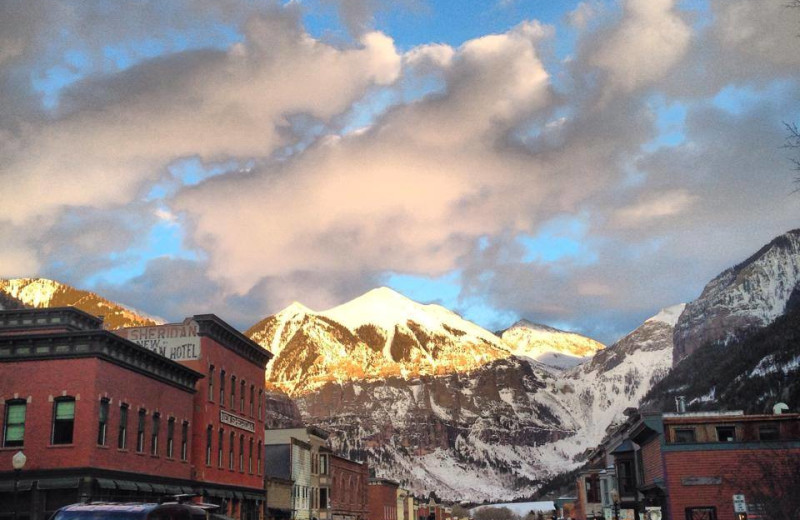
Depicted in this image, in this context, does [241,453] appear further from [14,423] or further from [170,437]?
[14,423]

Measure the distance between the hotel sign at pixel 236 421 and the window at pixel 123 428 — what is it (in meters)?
12.8

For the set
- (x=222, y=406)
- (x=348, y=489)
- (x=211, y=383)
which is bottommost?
(x=348, y=489)

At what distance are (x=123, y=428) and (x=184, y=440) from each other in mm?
8173

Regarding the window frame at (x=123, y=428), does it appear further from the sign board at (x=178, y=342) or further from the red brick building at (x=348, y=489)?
the red brick building at (x=348, y=489)

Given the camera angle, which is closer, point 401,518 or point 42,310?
point 42,310

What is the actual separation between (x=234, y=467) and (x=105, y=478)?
1870 centimetres

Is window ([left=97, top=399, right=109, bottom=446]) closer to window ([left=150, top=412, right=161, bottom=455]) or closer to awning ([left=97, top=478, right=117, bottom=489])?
awning ([left=97, top=478, right=117, bottom=489])

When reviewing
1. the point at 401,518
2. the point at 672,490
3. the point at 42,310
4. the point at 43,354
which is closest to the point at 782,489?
the point at 672,490

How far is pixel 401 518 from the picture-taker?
475 feet

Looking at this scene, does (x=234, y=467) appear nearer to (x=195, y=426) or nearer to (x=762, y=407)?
(x=195, y=426)

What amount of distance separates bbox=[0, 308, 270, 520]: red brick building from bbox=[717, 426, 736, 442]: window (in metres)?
31.1

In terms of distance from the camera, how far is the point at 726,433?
55.3m

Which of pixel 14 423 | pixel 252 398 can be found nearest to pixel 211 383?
pixel 252 398

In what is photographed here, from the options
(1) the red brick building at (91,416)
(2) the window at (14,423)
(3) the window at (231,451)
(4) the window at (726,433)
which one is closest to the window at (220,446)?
(3) the window at (231,451)
